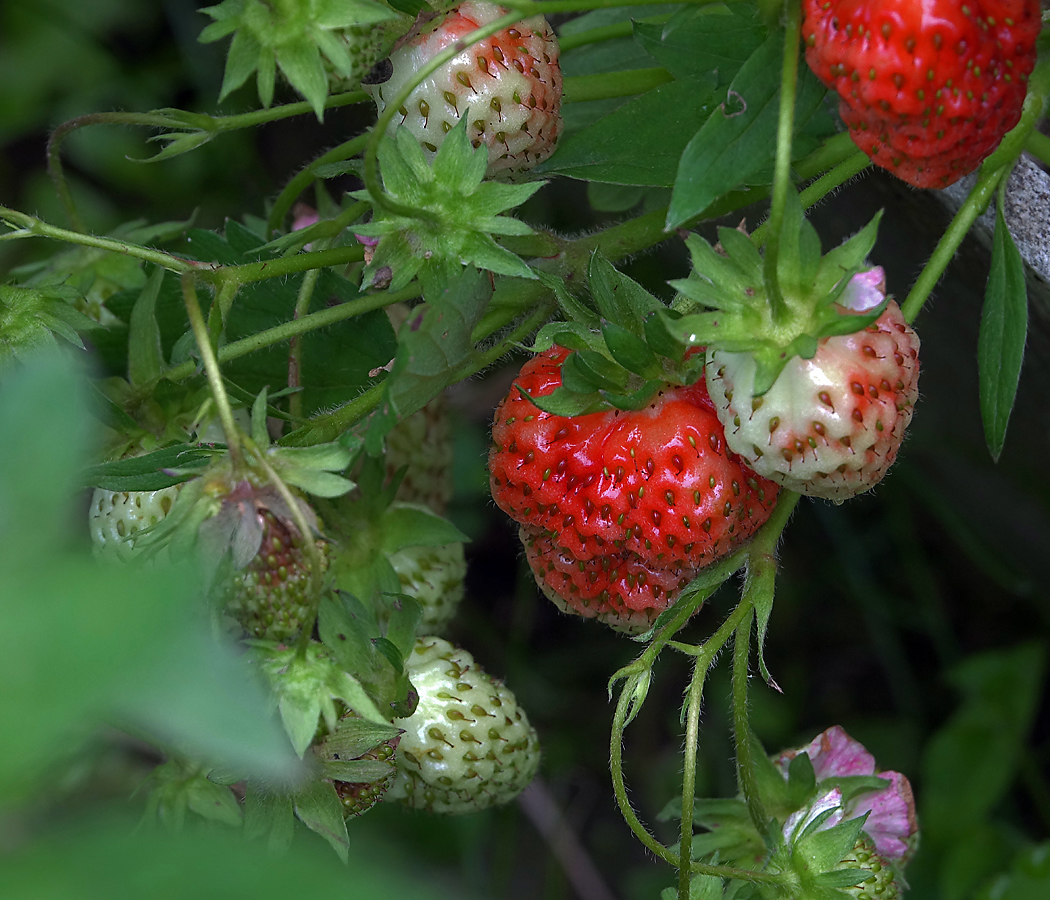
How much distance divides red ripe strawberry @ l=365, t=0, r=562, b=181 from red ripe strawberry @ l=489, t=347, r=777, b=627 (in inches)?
5.8

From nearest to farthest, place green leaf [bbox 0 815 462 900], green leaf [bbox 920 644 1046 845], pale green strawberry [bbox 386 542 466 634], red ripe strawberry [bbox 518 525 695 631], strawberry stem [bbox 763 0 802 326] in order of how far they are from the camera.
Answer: green leaf [bbox 0 815 462 900]
strawberry stem [bbox 763 0 802 326]
red ripe strawberry [bbox 518 525 695 631]
pale green strawberry [bbox 386 542 466 634]
green leaf [bbox 920 644 1046 845]

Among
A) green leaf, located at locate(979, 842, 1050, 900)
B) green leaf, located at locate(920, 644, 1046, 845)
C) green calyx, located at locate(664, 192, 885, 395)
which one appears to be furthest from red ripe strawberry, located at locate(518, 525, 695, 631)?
green leaf, located at locate(920, 644, 1046, 845)

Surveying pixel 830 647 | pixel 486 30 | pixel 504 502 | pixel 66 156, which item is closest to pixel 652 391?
pixel 504 502

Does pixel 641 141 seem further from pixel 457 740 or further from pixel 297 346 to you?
pixel 457 740

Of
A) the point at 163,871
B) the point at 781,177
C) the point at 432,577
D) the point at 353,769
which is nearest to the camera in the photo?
the point at 163,871

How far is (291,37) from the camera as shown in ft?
1.96

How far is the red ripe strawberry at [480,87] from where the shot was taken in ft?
2.16

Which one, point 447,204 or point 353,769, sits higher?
point 447,204

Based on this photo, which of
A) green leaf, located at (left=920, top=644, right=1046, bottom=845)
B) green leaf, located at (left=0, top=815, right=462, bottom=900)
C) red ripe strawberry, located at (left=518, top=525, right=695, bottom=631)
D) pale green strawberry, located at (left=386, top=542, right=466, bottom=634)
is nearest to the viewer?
green leaf, located at (left=0, top=815, right=462, bottom=900)

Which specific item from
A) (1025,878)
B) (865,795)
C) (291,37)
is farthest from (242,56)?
(1025,878)

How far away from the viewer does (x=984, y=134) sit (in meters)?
0.60

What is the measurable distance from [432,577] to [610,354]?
292 millimetres

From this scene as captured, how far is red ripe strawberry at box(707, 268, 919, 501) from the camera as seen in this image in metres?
0.58

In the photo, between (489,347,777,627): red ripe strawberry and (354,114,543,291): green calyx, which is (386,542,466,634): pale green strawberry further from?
(354,114,543,291): green calyx
